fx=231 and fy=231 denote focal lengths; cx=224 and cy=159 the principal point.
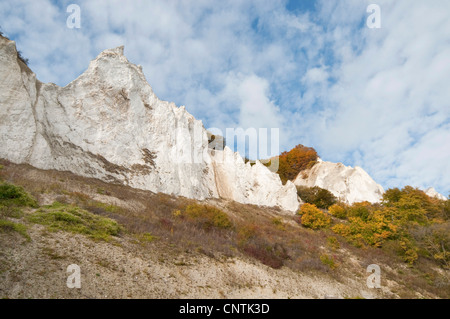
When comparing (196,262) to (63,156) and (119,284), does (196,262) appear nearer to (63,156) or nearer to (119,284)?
(119,284)

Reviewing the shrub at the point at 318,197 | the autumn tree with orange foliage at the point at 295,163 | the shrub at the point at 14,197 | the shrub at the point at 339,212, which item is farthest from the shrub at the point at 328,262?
the autumn tree with orange foliage at the point at 295,163

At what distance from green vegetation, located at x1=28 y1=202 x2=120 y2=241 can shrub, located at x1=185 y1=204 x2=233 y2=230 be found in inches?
256

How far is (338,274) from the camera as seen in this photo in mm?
14188

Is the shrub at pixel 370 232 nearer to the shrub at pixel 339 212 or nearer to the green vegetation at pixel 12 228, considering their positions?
the shrub at pixel 339 212

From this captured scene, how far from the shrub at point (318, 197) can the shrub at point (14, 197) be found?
123ft

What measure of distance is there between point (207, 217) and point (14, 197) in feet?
36.1

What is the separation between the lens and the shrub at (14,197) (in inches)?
411

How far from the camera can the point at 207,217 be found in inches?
679

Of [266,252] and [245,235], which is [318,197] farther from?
[266,252]

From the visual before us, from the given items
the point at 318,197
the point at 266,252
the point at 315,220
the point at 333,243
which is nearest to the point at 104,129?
the point at 266,252

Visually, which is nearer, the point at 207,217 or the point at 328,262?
the point at 328,262

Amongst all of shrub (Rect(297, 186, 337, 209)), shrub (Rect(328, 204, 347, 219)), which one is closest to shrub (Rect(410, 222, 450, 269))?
shrub (Rect(328, 204, 347, 219))

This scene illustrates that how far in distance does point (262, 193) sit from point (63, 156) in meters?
26.8
